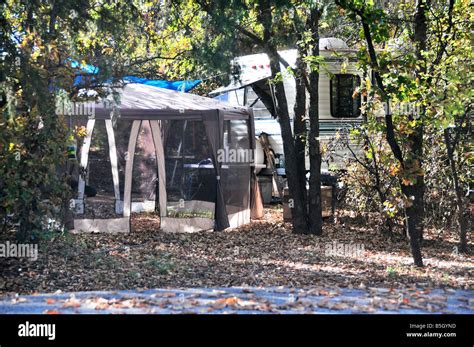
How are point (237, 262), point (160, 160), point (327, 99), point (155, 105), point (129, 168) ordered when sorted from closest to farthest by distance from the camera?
point (237, 262)
point (155, 105)
point (129, 168)
point (160, 160)
point (327, 99)

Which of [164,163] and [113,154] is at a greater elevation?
[113,154]

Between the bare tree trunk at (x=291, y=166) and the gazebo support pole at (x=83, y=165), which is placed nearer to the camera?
the gazebo support pole at (x=83, y=165)

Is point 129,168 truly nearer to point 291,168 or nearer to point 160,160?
point 160,160

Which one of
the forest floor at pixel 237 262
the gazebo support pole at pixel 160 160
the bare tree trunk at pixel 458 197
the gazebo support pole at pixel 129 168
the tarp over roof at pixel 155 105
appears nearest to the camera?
the forest floor at pixel 237 262

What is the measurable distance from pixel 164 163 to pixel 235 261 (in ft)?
13.3

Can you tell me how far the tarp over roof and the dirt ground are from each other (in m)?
2.24
